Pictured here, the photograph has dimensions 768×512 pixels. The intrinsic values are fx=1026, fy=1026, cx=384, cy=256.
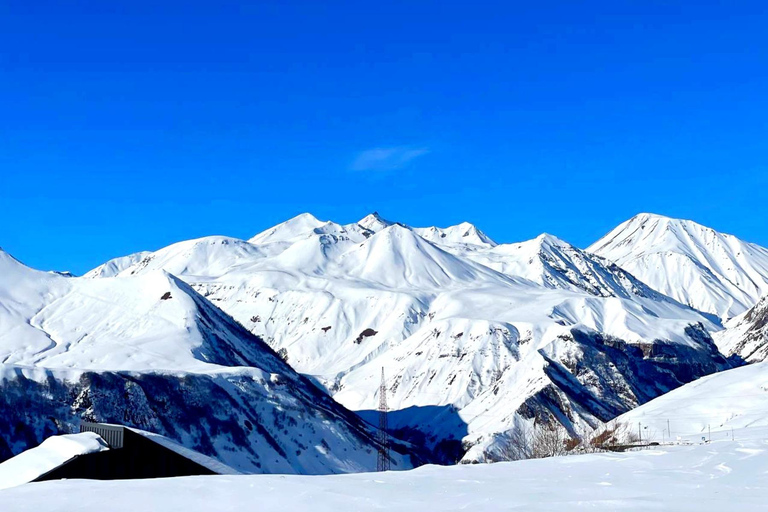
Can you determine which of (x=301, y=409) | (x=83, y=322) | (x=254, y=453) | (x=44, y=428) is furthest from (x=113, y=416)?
(x=83, y=322)

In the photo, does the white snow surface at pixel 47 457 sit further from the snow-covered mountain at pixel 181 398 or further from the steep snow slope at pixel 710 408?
the snow-covered mountain at pixel 181 398

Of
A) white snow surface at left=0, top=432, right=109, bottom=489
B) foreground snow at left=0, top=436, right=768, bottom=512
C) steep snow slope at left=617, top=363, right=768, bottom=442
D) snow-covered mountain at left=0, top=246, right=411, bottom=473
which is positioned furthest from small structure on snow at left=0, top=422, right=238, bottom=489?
snow-covered mountain at left=0, top=246, right=411, bottom=473

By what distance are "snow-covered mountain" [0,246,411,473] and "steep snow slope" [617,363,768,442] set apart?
4728cm

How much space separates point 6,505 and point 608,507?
14.2 m

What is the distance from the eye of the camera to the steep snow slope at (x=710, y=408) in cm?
8881

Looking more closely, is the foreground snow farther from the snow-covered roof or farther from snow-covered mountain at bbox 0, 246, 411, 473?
snow-covered mountain at bbox 0, 246, 411, 473

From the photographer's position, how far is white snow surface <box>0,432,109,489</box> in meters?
39.8

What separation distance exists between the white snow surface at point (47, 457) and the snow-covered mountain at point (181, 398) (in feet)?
253

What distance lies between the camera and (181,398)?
13525cm

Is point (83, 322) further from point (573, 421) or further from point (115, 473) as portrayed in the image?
point (115, 473)

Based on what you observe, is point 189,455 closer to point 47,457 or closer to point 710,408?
point 47,457

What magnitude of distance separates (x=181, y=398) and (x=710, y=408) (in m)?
69.1

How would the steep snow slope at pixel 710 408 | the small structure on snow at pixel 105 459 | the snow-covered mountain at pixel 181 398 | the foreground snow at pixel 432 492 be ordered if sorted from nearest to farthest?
Result: the foreground snow at pixel 432 492, the small structure on snow at pixel 105 459, the steep snow slope at pixel 710 408, the snow-covered mountain at pixel 181 398

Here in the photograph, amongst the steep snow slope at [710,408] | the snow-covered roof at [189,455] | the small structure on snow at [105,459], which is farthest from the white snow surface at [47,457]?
the steep snow slope at [710,408]
